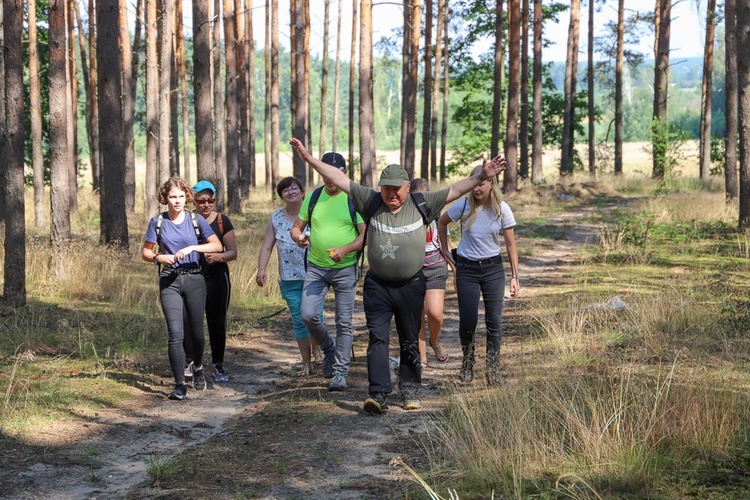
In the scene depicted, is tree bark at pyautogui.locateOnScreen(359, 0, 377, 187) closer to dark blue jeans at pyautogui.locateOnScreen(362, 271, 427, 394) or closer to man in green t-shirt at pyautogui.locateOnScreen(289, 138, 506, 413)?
man in green t-shirt at pyautogui.locateOnScreen(289, 138, 506, 413)

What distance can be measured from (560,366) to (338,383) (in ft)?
6.47

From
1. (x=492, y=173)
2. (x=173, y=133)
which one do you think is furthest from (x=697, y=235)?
(x=173, y=133)

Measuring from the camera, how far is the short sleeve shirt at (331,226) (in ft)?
25.4

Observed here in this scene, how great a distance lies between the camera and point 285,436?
256 inches

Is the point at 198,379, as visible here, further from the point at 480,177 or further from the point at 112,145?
the point at 112,145

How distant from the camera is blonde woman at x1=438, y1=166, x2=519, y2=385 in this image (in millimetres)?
7664

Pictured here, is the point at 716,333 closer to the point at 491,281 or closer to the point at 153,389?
the point at 491,281

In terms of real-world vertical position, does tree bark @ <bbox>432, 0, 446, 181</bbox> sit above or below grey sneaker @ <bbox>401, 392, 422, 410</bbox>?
above

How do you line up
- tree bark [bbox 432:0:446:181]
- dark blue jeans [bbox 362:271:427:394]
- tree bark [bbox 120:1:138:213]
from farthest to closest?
tree bark [bbox 432:0:446:181] < tree bark [bbox 120:1:138:213] < dark blue jeans [bbox 362:271:427:394]

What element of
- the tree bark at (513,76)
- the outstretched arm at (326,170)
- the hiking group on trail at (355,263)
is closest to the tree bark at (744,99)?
the hiking group on trail at (355,263)

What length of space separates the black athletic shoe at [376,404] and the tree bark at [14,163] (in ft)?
21.5

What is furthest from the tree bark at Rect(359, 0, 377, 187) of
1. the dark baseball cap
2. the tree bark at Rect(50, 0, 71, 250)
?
the dark baseball cap

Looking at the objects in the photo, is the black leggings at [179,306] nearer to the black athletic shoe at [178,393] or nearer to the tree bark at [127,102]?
the black athletic shoe at [178,393]

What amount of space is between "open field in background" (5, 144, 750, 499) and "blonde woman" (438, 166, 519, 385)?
412 millimetres
